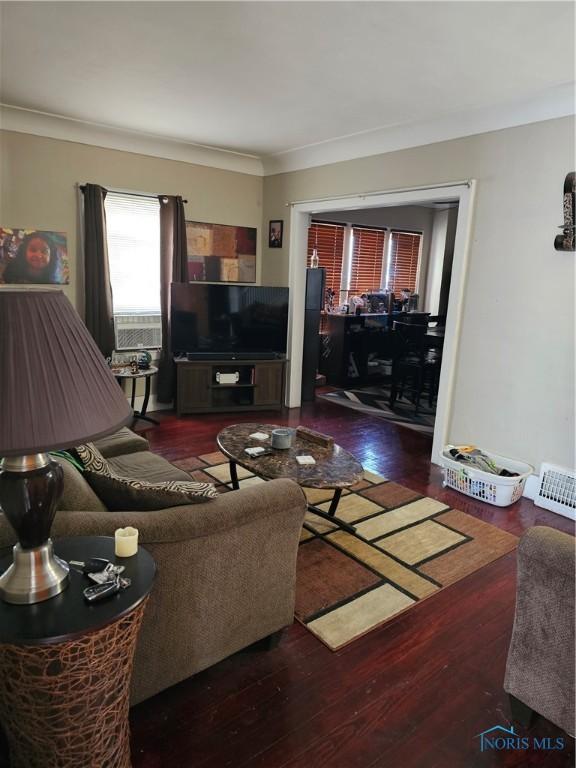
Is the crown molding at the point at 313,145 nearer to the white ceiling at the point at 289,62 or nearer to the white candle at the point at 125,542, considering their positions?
the white ceiling at the point at 289,62

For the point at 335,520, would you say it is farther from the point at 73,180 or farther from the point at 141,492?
the point at 73,180

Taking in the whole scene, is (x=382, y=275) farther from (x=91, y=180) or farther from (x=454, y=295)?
(x=91, y=180)

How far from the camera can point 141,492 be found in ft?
5.53

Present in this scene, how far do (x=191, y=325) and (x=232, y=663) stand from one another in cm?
358

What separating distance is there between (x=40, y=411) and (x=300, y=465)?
5.82 feet

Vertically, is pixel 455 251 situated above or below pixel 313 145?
below

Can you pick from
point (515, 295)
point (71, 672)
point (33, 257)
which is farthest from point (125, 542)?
point (33, 257)

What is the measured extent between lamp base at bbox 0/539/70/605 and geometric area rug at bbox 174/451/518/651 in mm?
1242

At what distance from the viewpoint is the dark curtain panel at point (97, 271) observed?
436cm

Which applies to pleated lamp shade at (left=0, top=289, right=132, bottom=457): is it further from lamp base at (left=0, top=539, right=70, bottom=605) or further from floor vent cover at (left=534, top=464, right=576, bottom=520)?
floor vent cover at (left=534, top=464, right=576, bottom=520)

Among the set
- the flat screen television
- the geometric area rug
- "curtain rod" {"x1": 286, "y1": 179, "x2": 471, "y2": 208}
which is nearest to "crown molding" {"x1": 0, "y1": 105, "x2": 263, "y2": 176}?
"curtain rod" {"x1": 286, "y1": 179, "x2": 471, "y2": 208}

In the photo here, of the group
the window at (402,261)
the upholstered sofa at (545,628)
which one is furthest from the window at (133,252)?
the upholstered sofa at (545,628)

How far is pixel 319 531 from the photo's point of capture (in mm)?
2867

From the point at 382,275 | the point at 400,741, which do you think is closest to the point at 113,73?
the point at 400,741
